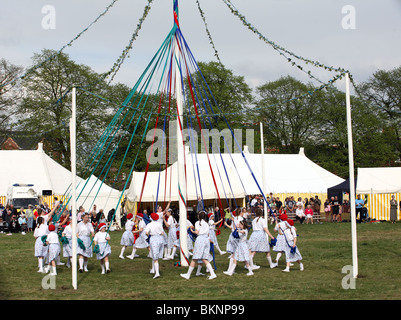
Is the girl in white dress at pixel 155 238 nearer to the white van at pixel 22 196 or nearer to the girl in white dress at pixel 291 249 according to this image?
the girl in white dress at pixel 291 249

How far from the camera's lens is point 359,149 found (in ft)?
148

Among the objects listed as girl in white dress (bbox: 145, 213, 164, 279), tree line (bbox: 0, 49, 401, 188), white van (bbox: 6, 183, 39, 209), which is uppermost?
tree line (bbox: 0, 49, 401, 188)

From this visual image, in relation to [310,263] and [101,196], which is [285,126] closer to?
[101,196]

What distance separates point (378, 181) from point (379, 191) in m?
0.65

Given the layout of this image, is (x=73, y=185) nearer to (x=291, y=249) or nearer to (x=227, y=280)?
(x=227, y=280)

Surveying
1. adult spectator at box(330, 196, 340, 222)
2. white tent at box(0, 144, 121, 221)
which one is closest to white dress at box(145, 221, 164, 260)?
white tent at box(0, 144, 121, 221)

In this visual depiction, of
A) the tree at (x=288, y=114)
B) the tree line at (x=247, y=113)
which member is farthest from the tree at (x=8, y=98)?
the tree at (x=288, y=114)

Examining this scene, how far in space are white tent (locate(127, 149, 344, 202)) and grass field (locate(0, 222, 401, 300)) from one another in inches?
377

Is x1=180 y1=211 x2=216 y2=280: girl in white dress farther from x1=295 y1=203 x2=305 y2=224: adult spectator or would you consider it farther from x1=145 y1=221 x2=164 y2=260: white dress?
x1=295 y1=203 x2=305 y2=224: adult spectator

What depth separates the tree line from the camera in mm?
37531
